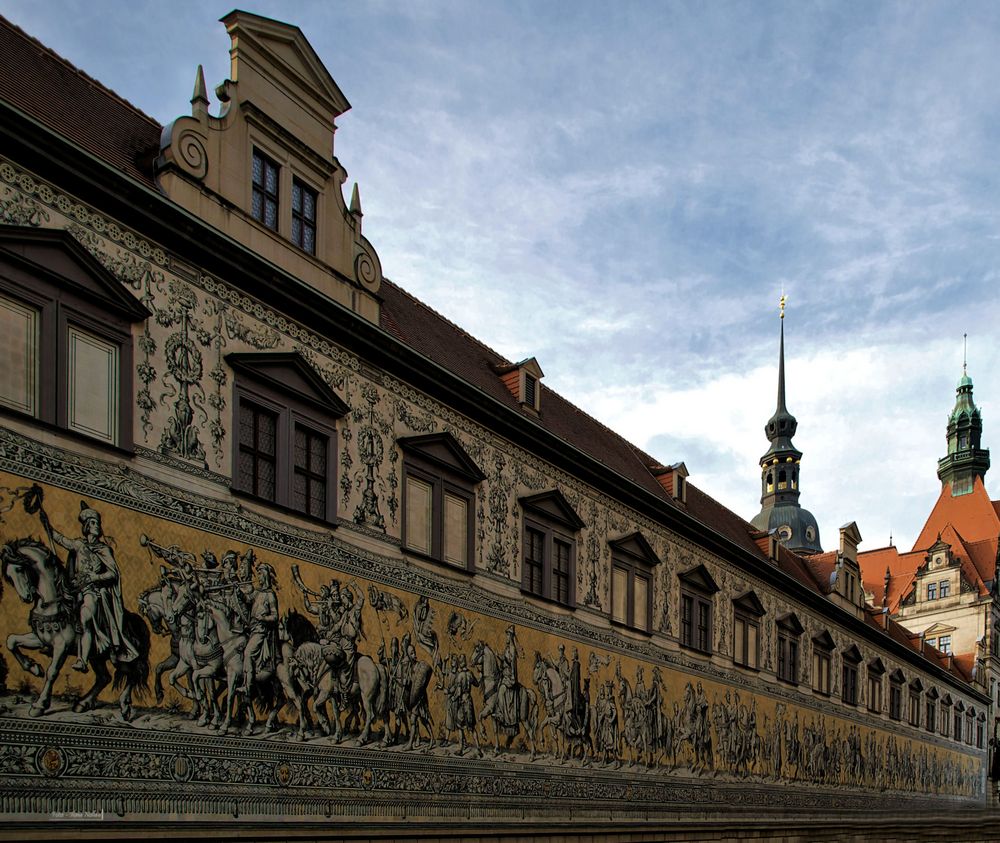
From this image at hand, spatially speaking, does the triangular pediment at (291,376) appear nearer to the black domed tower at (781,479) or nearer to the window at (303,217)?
Answer: the window at (303,217)

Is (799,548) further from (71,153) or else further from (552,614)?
(71,153)

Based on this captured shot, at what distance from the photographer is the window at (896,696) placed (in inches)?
1578

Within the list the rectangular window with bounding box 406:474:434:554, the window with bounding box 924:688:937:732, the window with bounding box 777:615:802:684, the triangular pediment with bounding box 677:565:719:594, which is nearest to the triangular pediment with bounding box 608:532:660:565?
the triangular pediment with bounding box 677:565:719:594

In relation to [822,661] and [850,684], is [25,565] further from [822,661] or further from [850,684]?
[850,684]

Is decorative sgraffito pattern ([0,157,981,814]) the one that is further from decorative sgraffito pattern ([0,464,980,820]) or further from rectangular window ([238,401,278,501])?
rectangular window ([238,401,278,501])

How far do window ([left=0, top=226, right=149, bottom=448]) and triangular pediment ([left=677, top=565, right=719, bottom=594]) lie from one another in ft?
50.2

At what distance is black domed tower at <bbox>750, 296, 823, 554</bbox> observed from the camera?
72312 mm

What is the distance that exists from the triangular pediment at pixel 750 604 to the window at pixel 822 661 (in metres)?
4.51

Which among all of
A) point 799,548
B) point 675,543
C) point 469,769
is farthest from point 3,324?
point 799,548

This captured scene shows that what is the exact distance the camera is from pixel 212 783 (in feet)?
42.3

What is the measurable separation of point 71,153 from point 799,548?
204ft

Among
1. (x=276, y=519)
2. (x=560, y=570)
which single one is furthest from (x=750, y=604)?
(x=276, y=519)

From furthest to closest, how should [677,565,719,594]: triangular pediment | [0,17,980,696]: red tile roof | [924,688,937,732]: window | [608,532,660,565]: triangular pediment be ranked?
[924,688,937,732]: window → [677,565,719,594]: triangular pediment → [608,532,660,565]: triangular pediment → [0,17,980,696]: red tile roof

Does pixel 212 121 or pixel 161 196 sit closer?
pixel 161 196
